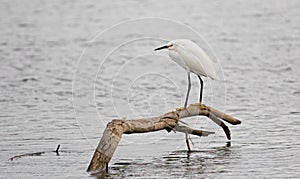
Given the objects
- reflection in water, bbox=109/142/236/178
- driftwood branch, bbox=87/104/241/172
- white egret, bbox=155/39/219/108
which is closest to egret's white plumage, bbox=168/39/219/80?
white egret, bbox=155/39/219/108

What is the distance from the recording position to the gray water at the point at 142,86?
10.5 metres

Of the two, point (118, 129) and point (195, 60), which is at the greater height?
point (195, 60)

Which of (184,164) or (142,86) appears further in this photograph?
(142,86)

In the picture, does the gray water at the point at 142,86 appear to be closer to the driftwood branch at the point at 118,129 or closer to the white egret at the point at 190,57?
the driftwood branch at the point at 118,129

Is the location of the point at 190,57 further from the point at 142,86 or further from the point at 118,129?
the point at 142,86

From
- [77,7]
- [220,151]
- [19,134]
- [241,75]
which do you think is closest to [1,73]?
[241,75]

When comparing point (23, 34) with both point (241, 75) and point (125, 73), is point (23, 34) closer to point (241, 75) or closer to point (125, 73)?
point (125, 73)

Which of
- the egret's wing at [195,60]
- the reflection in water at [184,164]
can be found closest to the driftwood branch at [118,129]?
the reflection in water at [184,164]

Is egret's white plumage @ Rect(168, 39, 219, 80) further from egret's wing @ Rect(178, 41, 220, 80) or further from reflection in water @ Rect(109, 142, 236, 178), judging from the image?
reflection in water @ Rect(109, 142, 236, 178)

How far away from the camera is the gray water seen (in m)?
10.5

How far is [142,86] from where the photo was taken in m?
18.2

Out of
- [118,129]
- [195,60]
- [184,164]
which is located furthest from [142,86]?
[118,129]

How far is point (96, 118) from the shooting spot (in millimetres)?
14328

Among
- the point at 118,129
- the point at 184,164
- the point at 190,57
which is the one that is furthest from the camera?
the point at 190,57
